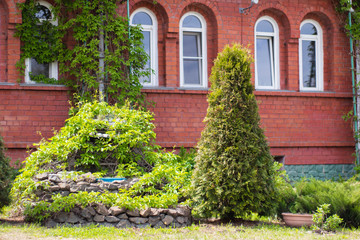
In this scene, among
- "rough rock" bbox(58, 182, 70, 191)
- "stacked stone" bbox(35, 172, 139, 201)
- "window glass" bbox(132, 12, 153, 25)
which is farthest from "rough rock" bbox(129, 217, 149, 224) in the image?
"window glass" bbox(132, 12, 153, 25)

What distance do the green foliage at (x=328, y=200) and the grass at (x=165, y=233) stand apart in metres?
0.41

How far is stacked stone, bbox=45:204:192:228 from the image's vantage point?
22.8 feet

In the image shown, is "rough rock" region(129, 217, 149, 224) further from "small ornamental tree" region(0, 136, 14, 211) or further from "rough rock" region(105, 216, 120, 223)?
"small ornamental tree" region(0, 136, 14, 211)

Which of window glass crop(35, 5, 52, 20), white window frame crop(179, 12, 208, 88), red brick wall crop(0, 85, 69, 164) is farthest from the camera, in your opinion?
white window frame crop(179, 12, 208, 88)

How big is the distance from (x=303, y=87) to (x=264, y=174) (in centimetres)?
546

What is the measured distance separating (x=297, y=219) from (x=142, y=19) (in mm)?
6186

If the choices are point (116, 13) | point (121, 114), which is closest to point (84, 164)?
point (121, 114)

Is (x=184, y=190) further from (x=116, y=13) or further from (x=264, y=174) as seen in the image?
(x=116, y=13)

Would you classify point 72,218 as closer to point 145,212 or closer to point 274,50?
point 145,212

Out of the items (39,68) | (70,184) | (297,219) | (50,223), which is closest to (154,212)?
(70,184)

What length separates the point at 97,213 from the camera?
700 cm

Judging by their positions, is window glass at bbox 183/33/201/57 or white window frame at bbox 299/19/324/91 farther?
white window frame at bbox 299/19/324/91

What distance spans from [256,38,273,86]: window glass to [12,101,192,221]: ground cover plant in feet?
13.2

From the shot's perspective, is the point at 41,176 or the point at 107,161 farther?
the point at 107,161
